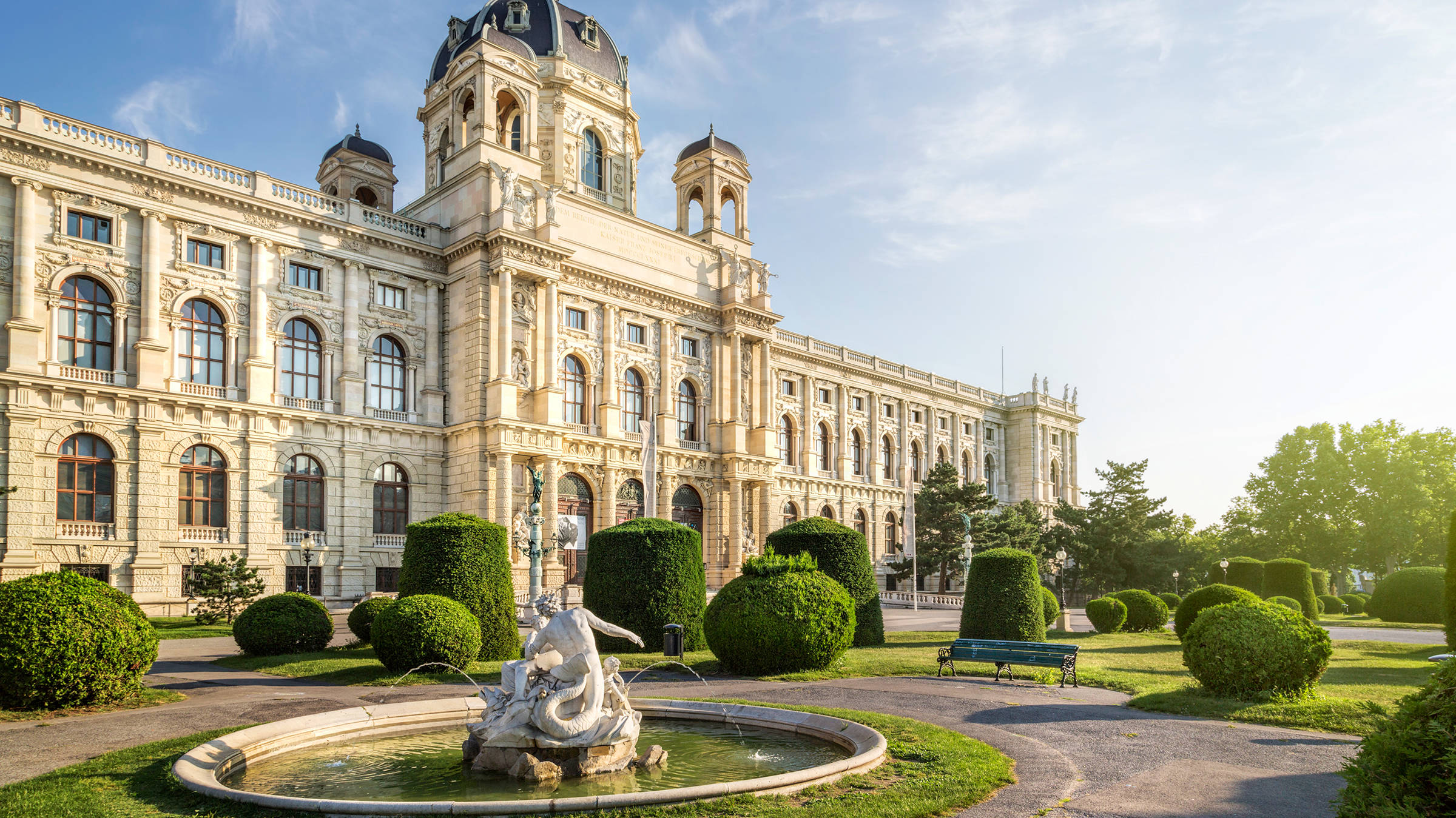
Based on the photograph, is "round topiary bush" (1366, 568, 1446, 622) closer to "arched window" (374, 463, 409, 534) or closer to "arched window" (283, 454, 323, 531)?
"arched window" (374, 463, 409, 534)

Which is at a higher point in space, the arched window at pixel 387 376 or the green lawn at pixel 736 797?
the arched window at pixel 387 376

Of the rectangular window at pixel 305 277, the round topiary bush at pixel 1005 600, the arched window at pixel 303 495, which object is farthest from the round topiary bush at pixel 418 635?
the rectangular window at pixel 305 277

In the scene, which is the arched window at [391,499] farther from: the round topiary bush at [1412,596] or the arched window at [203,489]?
the round topiary bush at [1412,596]

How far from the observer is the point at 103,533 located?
30.6m

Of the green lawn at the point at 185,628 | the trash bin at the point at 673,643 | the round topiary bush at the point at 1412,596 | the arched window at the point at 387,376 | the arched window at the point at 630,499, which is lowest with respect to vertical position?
the round topiary bush at the point at 1412,596

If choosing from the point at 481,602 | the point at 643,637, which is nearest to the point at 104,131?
the point at 481,602

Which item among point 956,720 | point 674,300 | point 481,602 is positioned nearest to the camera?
point 956,720

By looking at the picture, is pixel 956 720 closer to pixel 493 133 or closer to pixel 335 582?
pixel 335 582

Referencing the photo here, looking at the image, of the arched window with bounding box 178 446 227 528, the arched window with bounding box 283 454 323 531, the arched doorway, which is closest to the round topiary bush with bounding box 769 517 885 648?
the arched window with bounding box 283 454 323 531

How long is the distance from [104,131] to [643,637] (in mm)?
26357

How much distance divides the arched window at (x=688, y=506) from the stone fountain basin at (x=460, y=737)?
114ft

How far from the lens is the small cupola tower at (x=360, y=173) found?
2007 inches

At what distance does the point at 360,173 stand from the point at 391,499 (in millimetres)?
21785

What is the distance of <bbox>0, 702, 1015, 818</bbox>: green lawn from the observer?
814cm
